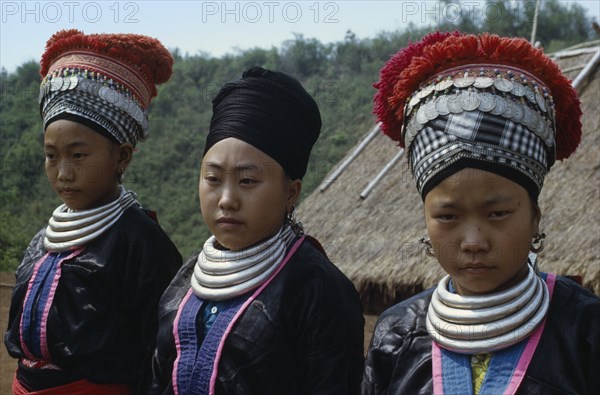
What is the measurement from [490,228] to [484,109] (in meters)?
0.32

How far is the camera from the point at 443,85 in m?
2.25

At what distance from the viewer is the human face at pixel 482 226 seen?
215 cm

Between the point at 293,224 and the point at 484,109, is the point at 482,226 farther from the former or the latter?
the point at 293,224

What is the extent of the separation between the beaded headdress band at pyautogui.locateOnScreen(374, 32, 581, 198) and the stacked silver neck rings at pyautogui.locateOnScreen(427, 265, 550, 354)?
29 centimetres

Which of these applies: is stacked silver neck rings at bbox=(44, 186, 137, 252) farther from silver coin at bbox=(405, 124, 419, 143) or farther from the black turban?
silver coin at bbox=(405, 124, 419, 143)

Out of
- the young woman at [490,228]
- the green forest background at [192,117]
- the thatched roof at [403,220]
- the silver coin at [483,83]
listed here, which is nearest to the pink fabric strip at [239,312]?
the young woman at [490,228]

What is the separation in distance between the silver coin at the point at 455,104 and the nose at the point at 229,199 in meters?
0.79

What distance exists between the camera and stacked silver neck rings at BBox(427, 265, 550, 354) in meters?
2.12

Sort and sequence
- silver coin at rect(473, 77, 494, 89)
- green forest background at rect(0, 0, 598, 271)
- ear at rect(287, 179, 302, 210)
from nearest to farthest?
silver coin at rect(473, 77, 494, 89)
ear at rect(287, 179, 302, 210)
green forest background at rect(0, 0, 598, 271)

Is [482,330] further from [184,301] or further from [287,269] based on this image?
[184,301]

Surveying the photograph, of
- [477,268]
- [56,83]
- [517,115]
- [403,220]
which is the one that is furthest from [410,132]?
[403,220]

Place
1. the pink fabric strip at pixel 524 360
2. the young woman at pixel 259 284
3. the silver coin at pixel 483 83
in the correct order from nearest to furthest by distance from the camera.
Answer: the pink fabric strip at pixel 524 360
the silver coin at pixel 483 83
the young woman at pixel 259 284

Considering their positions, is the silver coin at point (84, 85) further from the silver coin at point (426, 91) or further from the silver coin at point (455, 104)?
the silver coin at point (455, 104)

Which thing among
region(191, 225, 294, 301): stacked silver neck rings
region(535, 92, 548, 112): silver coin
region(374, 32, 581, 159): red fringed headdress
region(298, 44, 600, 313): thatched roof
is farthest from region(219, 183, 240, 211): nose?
region(298, 44, 600, 313): thatched roof
